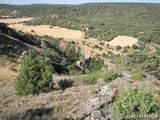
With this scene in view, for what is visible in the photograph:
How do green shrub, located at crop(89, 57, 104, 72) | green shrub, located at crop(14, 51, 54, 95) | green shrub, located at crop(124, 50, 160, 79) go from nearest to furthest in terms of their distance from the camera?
green shrub, located at crop(14, 51, 54, 95), green shrub, located at crop(124, 50, 160, 79), green shrub, located at crop(89, 57, 104, 72)

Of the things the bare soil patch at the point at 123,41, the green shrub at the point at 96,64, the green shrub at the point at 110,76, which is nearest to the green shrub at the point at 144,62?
the green shrub at the point at 110,76

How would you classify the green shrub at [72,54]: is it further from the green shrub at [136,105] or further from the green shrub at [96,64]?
the green shrub at [136,105]

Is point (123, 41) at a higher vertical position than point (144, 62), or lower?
lower

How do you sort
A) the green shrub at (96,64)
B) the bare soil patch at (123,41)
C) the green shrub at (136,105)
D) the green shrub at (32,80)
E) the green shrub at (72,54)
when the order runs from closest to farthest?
the green shrub at (136,105)
the green shrub at (32,80)
the green shrub at (96,64)
the green shrub at (72,54)
the bare soil patch at (123,41)

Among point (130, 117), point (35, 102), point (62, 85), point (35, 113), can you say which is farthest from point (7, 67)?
point (130, 117)

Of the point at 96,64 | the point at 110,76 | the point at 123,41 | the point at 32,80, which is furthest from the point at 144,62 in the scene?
the point at 123,41

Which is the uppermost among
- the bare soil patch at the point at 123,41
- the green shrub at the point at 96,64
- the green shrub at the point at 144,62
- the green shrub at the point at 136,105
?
the green shrub at the point at 136,105

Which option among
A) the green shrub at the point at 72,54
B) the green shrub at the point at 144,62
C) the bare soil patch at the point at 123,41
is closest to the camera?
the green shrub at the point at 144,62

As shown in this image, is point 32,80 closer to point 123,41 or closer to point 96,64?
point 96,64

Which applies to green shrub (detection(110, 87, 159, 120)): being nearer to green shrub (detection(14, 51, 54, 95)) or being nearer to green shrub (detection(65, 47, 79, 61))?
green shrub (detection(14, 51, 54, 95))

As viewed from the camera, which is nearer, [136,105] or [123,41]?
[136,105]

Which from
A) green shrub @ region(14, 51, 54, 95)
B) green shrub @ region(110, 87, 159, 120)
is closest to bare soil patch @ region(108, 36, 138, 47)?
green shrub @ region(14, 51, 54, 95)

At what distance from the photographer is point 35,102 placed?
293 inches

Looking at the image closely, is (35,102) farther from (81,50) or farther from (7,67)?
(81,50)
